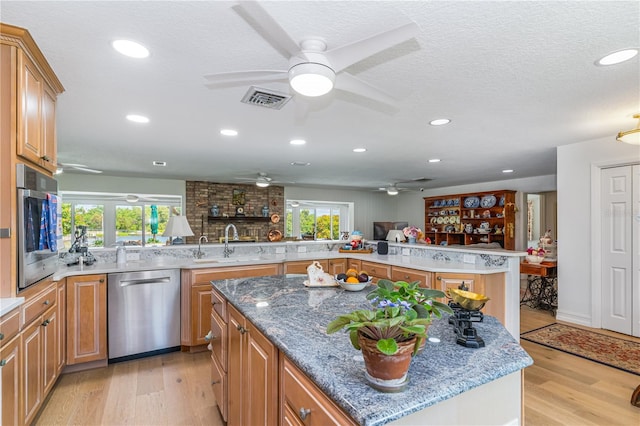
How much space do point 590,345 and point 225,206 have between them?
7.33m

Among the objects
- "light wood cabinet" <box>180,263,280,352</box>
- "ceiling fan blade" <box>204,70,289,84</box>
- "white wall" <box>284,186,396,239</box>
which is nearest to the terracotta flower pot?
"ceiling fan blade" <box>204,70,289,84</box>

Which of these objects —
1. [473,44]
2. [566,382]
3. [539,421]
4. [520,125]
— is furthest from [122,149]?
[566,382]

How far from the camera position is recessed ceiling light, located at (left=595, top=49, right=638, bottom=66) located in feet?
5.90

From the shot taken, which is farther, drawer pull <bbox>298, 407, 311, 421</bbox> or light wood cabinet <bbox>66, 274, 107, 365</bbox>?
light wood cabinet <bbox>66, 274, 107, 365</bbox>

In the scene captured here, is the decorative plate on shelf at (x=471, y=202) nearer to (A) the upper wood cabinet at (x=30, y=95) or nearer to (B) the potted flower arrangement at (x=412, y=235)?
(B) the potted flower arrangement at (x=412, y=235)

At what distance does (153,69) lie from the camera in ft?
6.56

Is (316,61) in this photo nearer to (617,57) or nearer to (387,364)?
(387,364)

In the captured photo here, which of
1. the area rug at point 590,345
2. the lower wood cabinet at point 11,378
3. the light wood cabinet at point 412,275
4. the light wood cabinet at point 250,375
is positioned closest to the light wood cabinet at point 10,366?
the lower wood cabinet at point 11,378

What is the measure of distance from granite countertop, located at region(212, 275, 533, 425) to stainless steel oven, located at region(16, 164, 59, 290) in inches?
47.7

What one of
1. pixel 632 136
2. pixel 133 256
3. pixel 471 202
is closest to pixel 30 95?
pixel 133 256

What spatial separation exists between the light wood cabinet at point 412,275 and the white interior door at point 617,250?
2368 millimetres

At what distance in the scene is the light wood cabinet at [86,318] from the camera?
282cm

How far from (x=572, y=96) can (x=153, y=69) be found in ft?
9.83

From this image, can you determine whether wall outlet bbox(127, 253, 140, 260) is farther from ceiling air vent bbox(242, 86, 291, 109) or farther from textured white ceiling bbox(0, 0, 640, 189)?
ceiling air vent bbox(242, 86, 291, 109)
